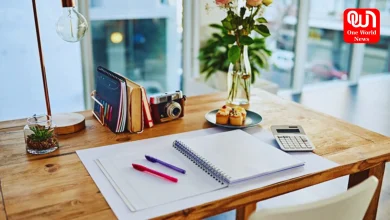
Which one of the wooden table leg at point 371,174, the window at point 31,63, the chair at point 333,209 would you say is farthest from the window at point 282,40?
the chair at point 333,209

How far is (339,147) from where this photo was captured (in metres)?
1.42

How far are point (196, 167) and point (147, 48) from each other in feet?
8.41

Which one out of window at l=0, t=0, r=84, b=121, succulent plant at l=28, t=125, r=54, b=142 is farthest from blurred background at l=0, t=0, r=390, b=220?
succulent plant at l=28, t=125, r=54, b=142

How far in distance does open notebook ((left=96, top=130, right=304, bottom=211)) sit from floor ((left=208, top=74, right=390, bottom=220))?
1232 millimetres

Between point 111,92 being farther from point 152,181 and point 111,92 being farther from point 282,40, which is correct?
point 282,40

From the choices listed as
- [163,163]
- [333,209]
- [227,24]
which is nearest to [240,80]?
[227,24]

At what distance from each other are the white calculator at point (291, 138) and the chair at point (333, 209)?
375 mm

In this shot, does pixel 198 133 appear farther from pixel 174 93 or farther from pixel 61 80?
pixel 61 80

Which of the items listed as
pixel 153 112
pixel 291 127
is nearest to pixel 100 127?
pixel 153 112

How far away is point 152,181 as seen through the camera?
3.79ft

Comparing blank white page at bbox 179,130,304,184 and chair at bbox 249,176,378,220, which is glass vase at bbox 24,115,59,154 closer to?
blank white page at bbox 179,130,304,184

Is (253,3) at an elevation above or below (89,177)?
above

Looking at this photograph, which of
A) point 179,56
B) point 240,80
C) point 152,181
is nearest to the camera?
point 152,181

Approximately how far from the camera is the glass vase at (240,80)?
5.83ft
